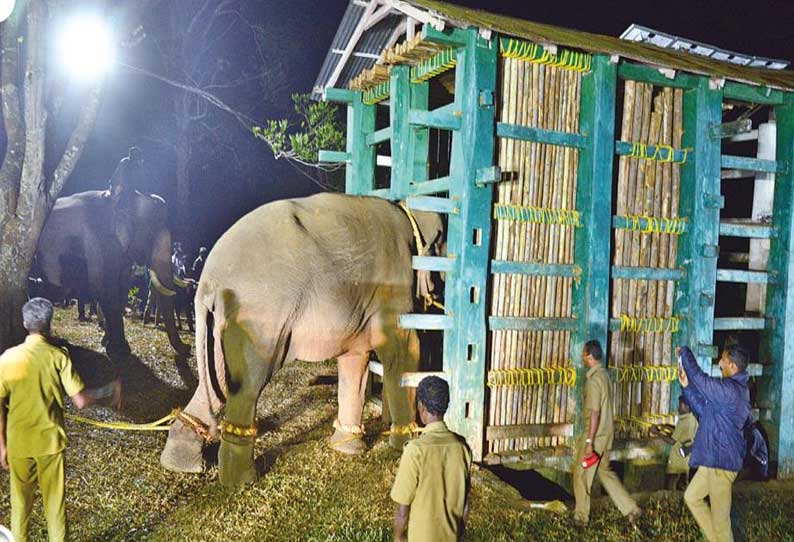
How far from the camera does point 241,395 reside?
247 inches

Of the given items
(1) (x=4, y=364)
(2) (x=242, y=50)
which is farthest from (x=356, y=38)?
(2) (x=242, y=50)

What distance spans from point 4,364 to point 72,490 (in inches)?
77.3

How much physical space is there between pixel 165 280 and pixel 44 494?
291 inches

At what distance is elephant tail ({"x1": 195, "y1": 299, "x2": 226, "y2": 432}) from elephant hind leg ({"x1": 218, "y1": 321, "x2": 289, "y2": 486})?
0.25m

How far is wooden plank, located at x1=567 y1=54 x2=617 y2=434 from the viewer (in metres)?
7.28

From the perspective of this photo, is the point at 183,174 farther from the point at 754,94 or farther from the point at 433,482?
the point at 433,482

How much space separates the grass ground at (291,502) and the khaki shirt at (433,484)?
5.58 ft

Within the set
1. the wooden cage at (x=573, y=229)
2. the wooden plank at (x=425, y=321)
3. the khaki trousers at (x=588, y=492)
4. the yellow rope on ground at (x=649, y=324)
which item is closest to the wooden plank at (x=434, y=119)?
the wooden cage at (x=573, y=229)

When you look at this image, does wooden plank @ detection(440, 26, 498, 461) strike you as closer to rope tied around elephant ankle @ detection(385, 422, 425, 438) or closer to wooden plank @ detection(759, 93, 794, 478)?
rope tied around elephant ankle @ detection(385, 422, 425, 438)

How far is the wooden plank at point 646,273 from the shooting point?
7.54 meters

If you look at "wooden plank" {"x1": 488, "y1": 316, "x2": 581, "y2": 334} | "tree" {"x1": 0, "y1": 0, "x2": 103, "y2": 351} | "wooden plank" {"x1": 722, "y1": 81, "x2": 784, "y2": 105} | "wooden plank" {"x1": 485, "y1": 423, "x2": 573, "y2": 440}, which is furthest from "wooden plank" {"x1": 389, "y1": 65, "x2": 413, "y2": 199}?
"tree" {"x1": 0, "y1": 0, "x2": 103, "y2": 351}

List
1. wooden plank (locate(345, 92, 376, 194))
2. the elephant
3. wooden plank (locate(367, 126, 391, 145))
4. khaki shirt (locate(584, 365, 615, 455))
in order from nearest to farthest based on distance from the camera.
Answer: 1. khaki shirt (locate(584, 365, 615, 455))
2. wooden plank (locate(367, 126, 391, 145))
3. wooden plank (locate(345, 92, 376, 194))
4. the elephant

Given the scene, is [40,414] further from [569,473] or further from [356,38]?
[356,38]

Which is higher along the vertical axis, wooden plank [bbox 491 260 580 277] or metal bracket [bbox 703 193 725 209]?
metal bracket [bbox 703 193 725 209]
